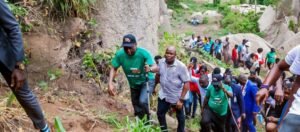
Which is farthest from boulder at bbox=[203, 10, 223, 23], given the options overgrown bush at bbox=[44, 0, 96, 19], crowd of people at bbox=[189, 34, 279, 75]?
overgrown bush at bbox=[44, 0, 96, 19]

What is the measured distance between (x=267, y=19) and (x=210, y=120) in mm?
22380

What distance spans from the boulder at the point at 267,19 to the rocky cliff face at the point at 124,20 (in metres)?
19.3

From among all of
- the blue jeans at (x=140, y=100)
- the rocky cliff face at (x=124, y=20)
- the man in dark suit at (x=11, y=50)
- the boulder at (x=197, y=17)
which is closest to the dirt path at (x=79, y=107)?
the blue jeans at (x=140, y=100)

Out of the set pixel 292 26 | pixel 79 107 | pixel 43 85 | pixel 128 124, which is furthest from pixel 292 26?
pixel 128 124

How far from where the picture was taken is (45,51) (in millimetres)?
7336

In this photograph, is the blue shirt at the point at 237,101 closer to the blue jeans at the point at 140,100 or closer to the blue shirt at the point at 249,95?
the blue shirt at the point at 249,95

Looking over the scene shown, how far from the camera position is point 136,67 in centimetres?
623

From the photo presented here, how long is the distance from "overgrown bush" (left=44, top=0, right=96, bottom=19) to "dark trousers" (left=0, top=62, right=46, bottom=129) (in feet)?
12.3

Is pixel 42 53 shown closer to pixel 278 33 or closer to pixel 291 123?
pixel 291 123

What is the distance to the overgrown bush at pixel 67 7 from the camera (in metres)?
7.57

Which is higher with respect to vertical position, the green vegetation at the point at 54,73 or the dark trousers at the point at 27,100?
the dark trousers at the point at 27,100

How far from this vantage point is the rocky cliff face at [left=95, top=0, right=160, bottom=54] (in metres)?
8.53

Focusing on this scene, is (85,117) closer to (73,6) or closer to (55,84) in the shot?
(55,84)

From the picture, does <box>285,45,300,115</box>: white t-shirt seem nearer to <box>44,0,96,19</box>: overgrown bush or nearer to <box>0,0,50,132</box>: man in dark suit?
<box>0,0,50,132</box>: man in dark suit
